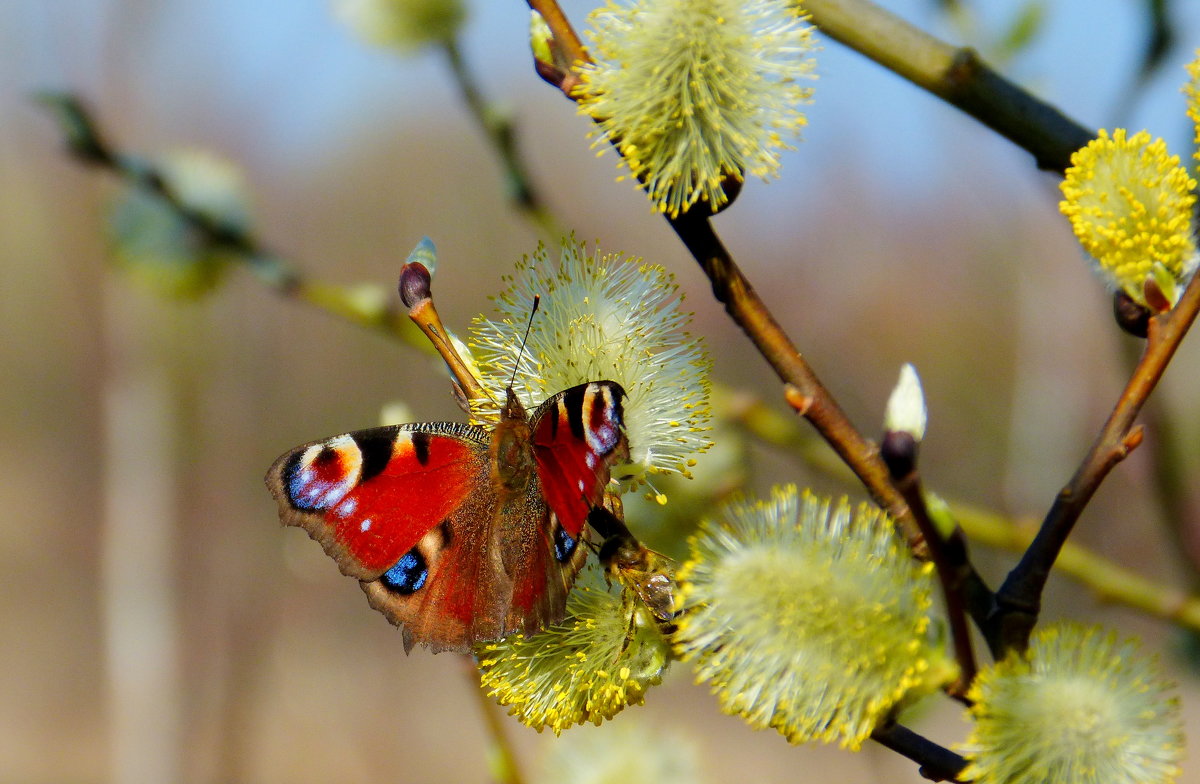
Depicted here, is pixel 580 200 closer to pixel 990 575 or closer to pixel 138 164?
pixel 990 575

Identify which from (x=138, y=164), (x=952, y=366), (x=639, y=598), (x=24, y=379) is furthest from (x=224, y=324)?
(x=24, y=379)

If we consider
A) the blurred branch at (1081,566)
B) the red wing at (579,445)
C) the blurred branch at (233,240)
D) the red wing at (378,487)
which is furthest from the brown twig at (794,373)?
the blurred branch at (233,240)

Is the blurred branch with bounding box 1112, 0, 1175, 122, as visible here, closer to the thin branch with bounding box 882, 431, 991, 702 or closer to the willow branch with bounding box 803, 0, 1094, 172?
the willow branch with bounding box 803, 0, 1094, 172

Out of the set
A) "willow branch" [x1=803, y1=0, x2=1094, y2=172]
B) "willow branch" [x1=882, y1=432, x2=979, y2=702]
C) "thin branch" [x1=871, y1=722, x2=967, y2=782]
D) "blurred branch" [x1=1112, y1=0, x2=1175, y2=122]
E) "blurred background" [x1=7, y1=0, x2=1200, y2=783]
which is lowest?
"blurred background" [x1=7, y1=0, x2=1200, y2=783]

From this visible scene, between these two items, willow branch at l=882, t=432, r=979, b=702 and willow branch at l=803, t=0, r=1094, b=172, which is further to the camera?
willow branch at l=803, t=0, r=1094, b=172

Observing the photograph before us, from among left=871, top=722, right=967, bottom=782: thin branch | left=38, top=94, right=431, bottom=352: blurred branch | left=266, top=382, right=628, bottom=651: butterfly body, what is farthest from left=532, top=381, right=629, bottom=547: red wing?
left=38, top=94, right=431, bottom=352: blurred branch

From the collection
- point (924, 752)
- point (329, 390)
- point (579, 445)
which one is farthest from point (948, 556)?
point (329, 390)
